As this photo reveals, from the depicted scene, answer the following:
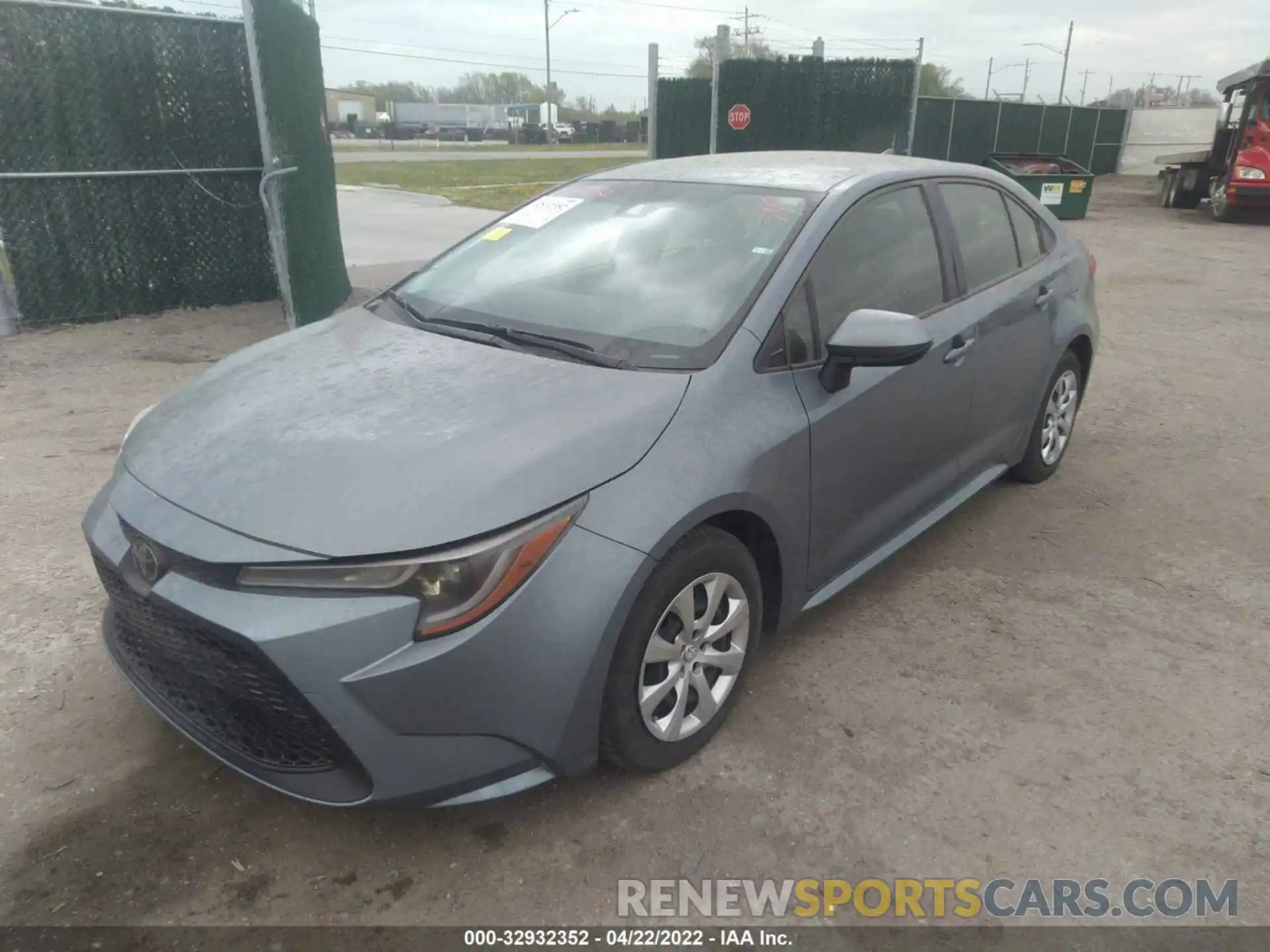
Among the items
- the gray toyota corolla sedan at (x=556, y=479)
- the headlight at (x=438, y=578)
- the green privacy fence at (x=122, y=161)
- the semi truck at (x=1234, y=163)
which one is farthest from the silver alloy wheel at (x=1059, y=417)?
the semi truck at (x=1234, y=163)

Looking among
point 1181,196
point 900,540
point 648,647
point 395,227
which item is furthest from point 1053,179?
point 648,647

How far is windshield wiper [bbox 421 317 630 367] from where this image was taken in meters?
2.71

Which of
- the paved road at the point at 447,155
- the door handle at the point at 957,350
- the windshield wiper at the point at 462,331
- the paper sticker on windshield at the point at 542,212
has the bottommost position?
the paved road at the point at 447,155

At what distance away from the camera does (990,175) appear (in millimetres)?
4188

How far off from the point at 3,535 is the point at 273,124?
12.5 feet

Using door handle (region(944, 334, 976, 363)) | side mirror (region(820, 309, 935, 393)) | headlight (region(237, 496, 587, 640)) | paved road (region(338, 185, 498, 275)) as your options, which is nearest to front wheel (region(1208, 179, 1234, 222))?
paved road (region(338, 185, 498, 275))

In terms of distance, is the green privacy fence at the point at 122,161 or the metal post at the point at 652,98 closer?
the green privacy fence at the point at 122,161

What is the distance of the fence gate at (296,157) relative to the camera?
6.49 metres

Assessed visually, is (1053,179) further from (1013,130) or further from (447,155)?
(447,155)

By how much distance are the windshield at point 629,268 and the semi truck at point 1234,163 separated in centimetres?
1640

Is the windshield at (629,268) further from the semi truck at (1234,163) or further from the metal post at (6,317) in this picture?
the semi truck at (1234,163)

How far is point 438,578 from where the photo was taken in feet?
6.75

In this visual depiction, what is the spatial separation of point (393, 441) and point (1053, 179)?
56.1ft

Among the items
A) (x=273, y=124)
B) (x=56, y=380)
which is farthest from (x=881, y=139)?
(x=56, y=380)
